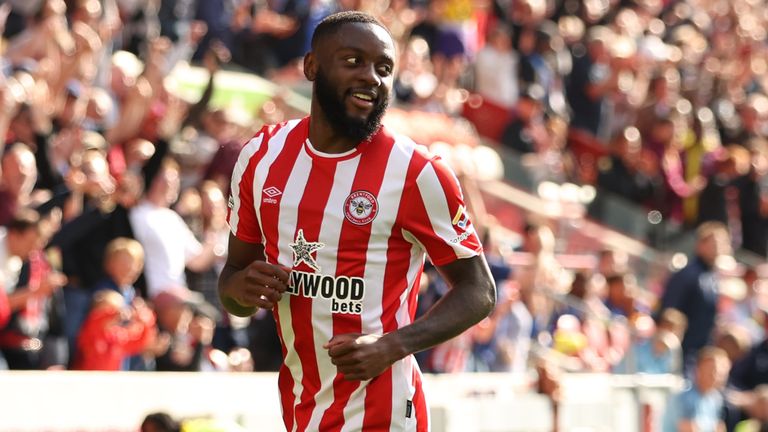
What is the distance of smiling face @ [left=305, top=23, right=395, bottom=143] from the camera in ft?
15.5

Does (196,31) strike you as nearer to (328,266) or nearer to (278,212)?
(278,212)

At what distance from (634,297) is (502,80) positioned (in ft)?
14.5

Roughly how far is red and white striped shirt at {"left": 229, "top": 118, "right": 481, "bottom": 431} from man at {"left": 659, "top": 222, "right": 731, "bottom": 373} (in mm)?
8831

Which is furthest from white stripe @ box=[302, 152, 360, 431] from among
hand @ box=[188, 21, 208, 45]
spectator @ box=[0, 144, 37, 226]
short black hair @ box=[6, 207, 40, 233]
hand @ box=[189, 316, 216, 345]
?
hand @ box=[188, 21, 208, 45]

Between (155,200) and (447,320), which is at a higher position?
(447,320)

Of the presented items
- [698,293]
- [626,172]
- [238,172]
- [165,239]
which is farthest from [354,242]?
[626,172]

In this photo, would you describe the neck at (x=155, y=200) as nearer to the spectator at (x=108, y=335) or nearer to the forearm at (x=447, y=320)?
the spectator at (x=108, y=335)

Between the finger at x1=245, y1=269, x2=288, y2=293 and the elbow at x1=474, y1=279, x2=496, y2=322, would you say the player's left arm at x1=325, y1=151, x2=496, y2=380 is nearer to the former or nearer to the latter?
the elbow at x1=474, y1=279, x2=496, y2=322

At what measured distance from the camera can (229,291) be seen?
4.98 metres

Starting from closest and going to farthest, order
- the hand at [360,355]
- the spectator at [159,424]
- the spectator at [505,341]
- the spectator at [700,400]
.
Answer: the hand at [360,355] < the spectator at [159,424] < the spectator at [505,341] < the spectator at [700,400]

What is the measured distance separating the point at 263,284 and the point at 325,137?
1.76 feet

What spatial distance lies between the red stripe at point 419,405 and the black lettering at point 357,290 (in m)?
0.35

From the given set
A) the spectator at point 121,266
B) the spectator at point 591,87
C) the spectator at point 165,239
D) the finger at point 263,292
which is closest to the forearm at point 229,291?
the finger at point 263,292

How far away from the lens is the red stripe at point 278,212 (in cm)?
496
